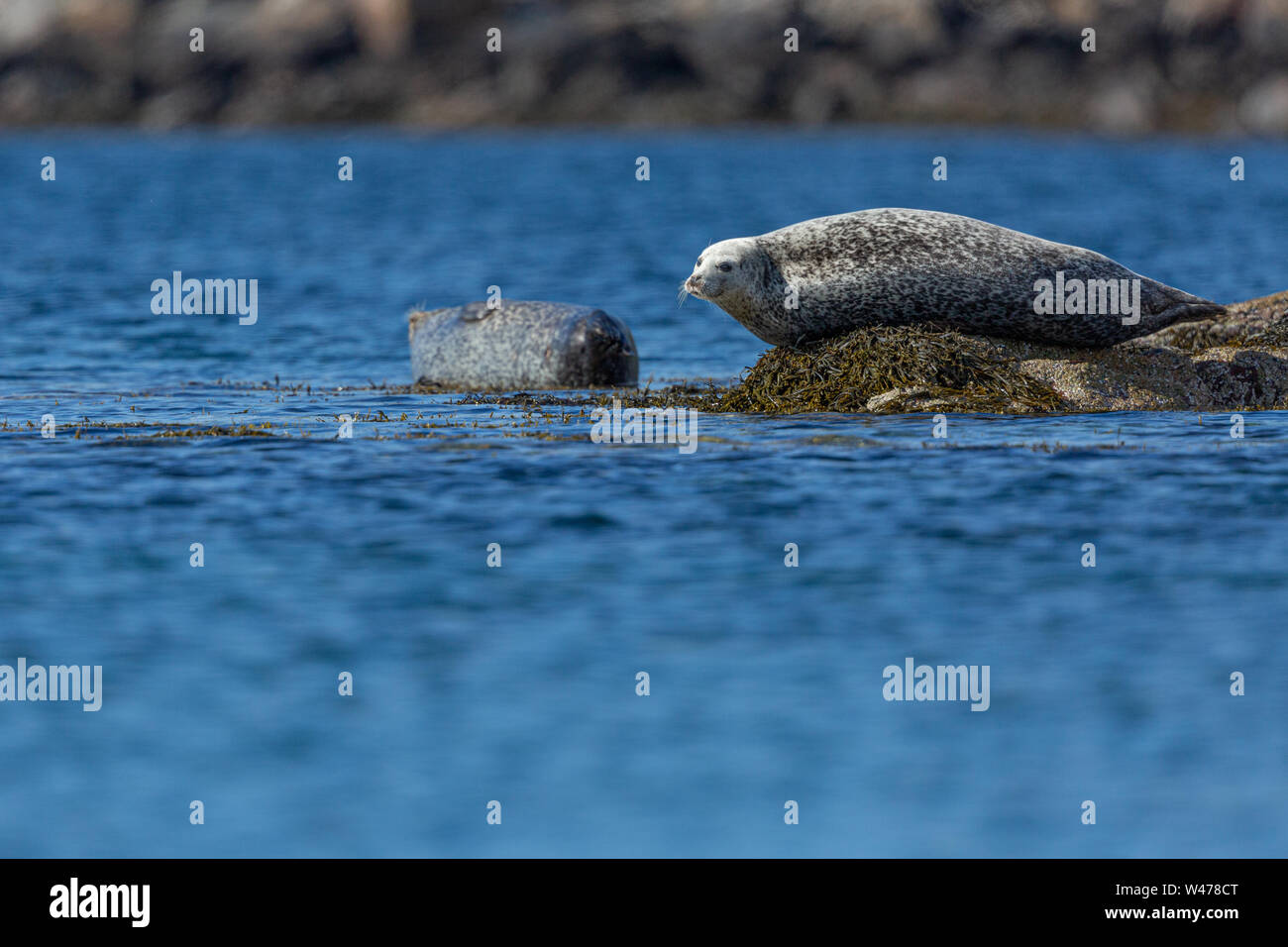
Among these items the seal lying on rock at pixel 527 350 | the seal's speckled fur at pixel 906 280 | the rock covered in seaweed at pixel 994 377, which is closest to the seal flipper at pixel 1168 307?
the seal's speckled fur at pixel 906 280

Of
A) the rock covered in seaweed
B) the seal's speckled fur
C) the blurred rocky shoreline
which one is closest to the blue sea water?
the rock covered in seaweed

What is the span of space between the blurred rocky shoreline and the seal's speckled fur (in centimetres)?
6493

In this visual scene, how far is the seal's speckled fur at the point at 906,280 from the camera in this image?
16.0 meters

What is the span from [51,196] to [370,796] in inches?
2136

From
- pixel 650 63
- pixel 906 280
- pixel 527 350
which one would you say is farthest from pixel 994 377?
→ pixel 650 63

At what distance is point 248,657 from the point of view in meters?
9.29

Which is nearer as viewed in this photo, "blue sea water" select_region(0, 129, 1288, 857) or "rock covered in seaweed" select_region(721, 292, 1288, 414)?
"blue sea water" select_region(0, 129, 1288, 857)

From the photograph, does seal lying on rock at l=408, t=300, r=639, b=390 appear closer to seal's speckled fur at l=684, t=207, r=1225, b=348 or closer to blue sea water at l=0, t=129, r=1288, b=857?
blue sea water at l=0, t=129, r=1288, b=857

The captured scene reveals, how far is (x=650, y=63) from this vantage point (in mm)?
82438

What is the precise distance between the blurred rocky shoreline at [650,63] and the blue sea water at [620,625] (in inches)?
2483

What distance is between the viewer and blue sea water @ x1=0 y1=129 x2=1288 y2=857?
24.6ft

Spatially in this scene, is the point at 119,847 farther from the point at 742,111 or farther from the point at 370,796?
the point at 742,111

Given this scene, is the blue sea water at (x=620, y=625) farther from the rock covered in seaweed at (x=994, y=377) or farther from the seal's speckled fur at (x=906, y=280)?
the seal's speckled fur at (x=906, y=280)
